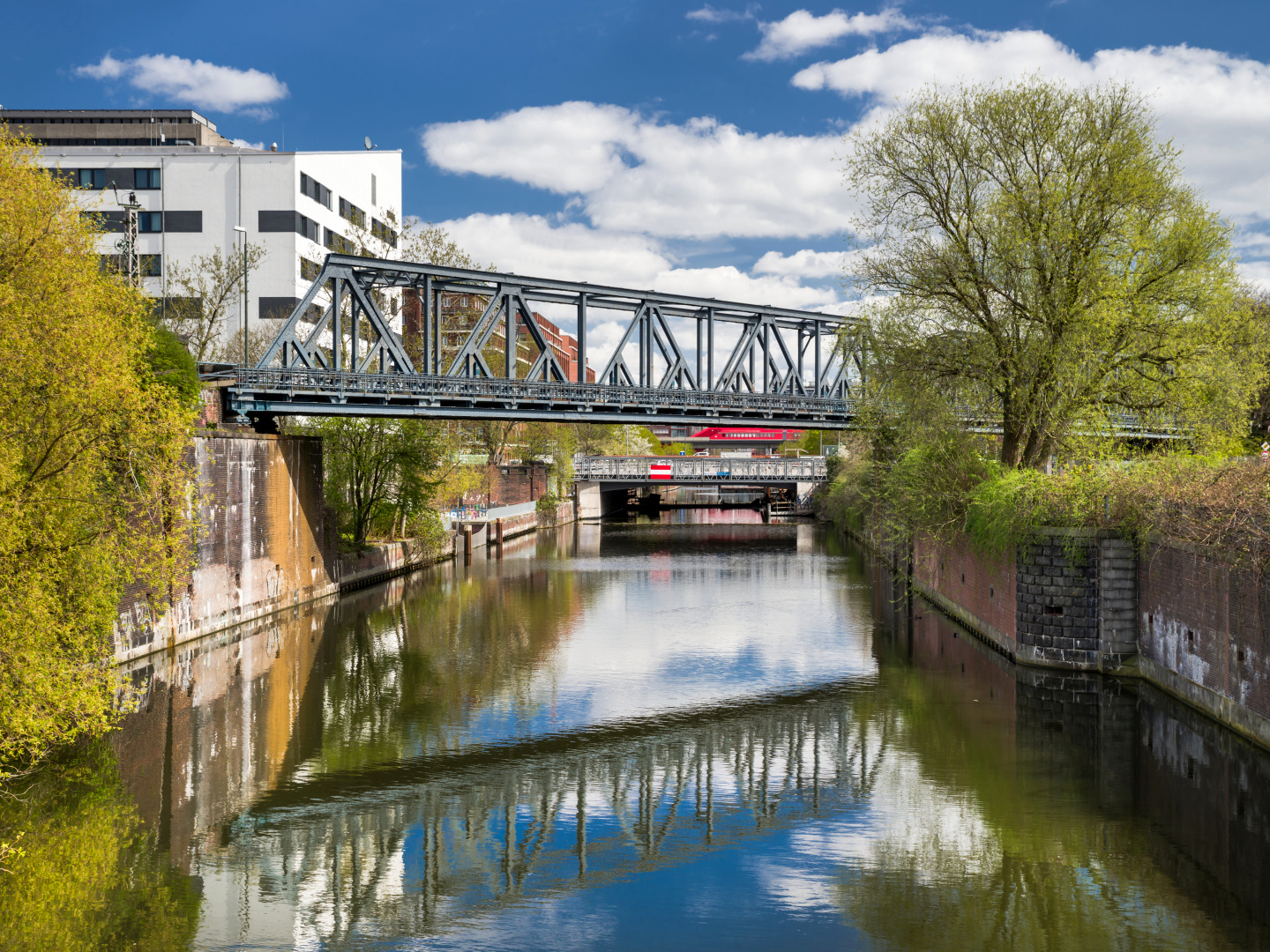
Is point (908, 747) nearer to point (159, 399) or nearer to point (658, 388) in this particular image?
point (159, 399)

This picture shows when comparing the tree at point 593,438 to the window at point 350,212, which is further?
the tree at point 593,438

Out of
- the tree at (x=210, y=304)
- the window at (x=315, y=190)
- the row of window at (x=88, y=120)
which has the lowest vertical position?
the tree at (x=210, y=304)

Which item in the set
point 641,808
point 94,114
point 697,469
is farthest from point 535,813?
point 94,114

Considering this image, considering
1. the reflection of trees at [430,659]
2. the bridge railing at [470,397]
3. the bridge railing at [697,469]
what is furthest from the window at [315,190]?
the reflection of trees at [430,659]

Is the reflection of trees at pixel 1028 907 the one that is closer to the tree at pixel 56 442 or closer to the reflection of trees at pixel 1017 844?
the reflection of trees at pixel 1017 844

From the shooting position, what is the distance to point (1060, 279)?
2641 centimetres

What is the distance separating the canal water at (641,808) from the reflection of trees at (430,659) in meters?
0.14

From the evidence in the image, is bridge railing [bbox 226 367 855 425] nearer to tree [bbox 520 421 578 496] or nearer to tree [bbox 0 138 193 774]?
tree [bbox 0 138 193 774]

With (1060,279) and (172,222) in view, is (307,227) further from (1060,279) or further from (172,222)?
(1060,279)

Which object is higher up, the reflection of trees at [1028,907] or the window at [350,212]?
the window at [350,212]

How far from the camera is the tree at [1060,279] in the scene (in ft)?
83.8

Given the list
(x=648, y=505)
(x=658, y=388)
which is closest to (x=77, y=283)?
(x=658, y=388)

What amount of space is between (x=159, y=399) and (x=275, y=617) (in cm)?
1537

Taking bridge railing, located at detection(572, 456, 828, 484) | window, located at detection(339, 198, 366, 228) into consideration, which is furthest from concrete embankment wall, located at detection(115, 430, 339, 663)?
bridge railing, located at detection(572, 456, 828, 484)
